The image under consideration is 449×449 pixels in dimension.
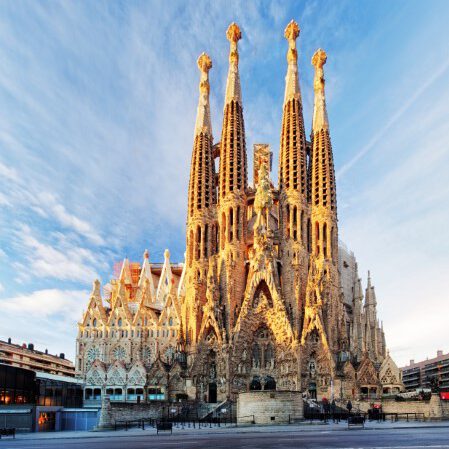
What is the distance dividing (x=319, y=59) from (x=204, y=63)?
19513mm

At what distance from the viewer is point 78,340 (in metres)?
97.4

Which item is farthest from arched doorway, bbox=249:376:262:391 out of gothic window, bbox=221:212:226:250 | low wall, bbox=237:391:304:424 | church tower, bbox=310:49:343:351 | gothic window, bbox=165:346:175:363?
low wall, bbox=237:391:304:424

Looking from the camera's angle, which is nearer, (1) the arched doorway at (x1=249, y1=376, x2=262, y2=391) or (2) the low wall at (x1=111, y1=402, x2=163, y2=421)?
(2) the low wall at (x1=111, y1=402, x2=163, y2=421)

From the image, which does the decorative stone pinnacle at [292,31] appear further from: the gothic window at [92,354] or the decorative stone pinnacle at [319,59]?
the gothic window at [92,354]

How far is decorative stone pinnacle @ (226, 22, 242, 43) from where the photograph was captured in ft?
335

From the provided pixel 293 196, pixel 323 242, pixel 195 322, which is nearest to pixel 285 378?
pixel 195 322

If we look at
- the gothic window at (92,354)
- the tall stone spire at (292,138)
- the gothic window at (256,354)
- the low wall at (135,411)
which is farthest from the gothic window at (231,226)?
the low wall at (135,411)

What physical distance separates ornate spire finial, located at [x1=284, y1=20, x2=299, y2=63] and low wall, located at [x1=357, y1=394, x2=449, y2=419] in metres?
59.0

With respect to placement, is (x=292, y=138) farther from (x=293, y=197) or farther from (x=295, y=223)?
(x=295, y=223)

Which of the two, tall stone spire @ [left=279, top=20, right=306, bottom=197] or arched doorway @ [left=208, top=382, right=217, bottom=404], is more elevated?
tall stone spire @ [left=279, top=20, right=306, bottom=197]

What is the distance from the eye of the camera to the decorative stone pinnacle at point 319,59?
99.1m

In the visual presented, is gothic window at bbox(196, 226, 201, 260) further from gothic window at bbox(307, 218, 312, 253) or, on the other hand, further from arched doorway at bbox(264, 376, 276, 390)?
arched doorway at bbox(264, 376, 276, 390)

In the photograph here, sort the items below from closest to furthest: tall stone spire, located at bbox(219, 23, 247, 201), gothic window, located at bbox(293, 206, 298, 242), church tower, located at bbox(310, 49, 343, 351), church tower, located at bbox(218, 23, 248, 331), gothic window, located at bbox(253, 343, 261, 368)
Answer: church tower, located at bbox(310, 49, 343, 351) → gothic window, located at bbox(253, 343, 261, 368) → church tower, located at bbox(218, 23, 248, 331) → gothic window, located at bbox(293, 206, 298, 242) → tall stone spire, located at bbox(219, 23, 247, 201)

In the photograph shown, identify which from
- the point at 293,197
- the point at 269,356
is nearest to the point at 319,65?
the point at 293,197
